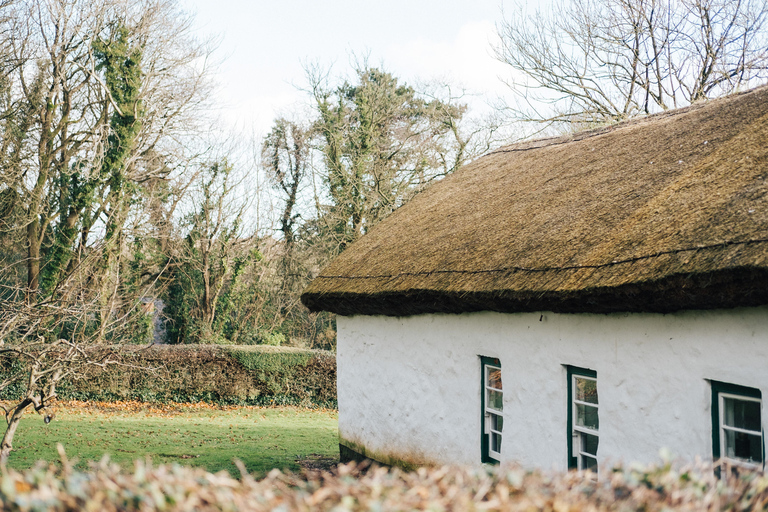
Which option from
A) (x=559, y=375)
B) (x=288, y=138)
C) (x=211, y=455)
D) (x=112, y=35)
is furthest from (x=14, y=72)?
(x=559, y=375)

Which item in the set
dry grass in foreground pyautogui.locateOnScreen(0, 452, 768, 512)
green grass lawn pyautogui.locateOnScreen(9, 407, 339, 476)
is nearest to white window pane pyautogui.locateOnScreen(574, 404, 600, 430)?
dry grass in foreground pyautogui.locateOnScreen(0, 452, 768, 512)

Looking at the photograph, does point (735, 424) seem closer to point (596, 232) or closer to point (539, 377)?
point (539, 377)

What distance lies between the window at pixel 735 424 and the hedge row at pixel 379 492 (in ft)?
7.59

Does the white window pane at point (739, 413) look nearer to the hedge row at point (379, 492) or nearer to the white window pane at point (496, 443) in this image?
the hedge row at point (379, 492)

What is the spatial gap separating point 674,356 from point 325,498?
403 centimetres

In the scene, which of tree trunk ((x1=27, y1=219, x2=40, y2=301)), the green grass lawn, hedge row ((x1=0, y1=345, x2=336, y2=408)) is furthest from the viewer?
tree trunk ((x1=27, y1=219, x2=40, y2=301))

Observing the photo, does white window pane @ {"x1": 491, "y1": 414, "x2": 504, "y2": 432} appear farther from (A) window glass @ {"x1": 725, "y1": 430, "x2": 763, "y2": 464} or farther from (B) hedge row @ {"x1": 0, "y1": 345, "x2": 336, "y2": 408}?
(B) hedge row @ {"x1": 0, "y1": 345, "x2": 336, "y2": 408}

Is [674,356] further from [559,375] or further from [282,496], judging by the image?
[282,496]

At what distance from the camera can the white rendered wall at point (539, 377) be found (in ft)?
17.9

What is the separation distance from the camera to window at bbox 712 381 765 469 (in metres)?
5.28

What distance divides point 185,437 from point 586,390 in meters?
10.6

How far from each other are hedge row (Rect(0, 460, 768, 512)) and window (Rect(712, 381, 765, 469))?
2.31m

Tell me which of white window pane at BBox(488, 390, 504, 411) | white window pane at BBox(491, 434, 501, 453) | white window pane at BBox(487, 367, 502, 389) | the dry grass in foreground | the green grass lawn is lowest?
the green grass lawn

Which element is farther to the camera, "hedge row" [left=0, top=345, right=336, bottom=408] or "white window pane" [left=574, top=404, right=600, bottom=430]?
"hedge row" [left=0, top=345, right=336, bottom=408]
